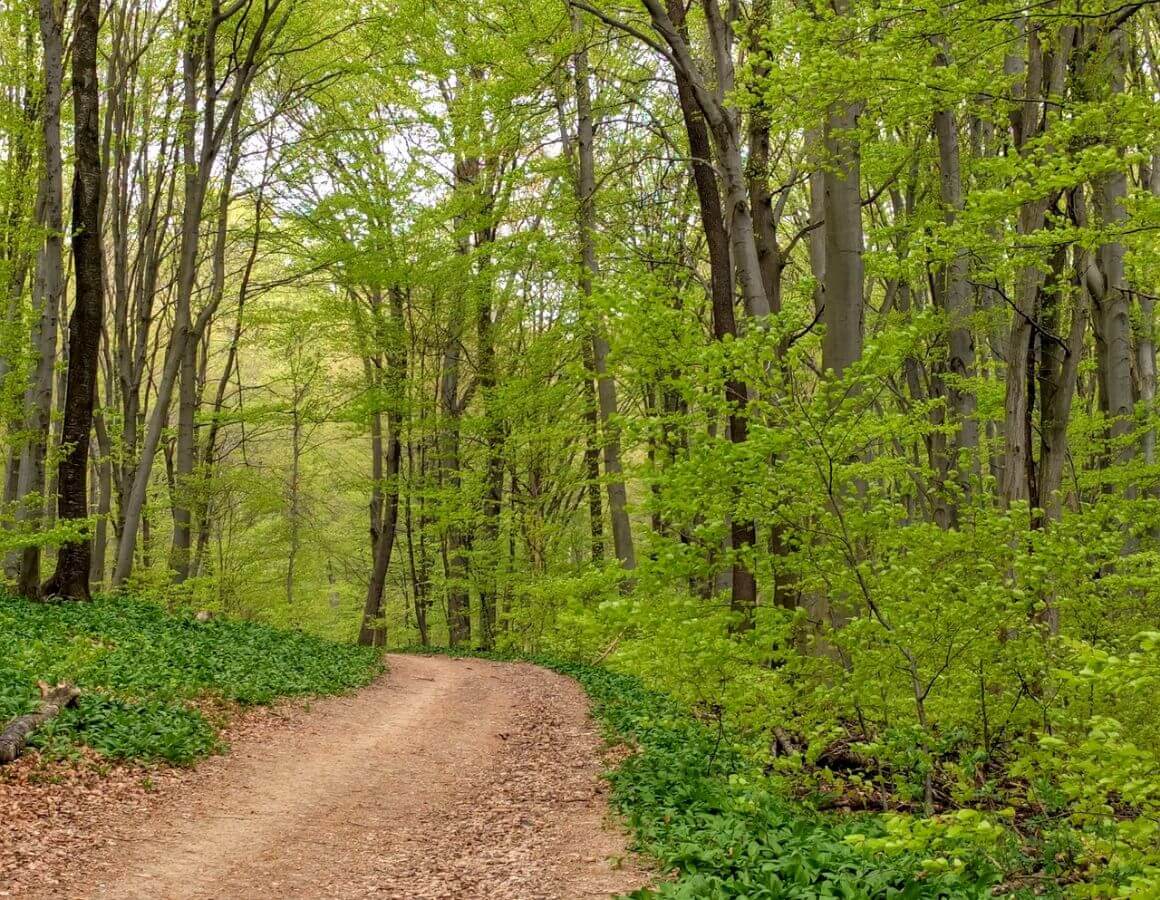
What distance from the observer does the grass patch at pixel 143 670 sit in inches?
287

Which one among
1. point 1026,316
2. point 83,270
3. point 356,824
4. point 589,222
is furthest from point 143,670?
point 589,222

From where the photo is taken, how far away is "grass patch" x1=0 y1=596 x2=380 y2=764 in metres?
7.30

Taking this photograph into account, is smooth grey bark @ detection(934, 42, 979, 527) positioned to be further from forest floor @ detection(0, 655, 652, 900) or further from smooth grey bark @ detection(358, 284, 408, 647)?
smooth grey bark @ detection(358, 284, 408, 647)

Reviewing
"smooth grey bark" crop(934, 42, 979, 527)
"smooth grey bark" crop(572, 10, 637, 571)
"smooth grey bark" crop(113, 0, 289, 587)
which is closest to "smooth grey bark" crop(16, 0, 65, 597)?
"smooth grey bark" crop(113, 0, 289, 587)

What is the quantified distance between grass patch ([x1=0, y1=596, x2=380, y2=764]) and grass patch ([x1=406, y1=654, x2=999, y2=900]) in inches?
166

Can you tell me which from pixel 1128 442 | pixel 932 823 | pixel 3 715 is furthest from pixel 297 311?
pixel 932 823

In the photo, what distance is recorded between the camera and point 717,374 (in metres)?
5.58

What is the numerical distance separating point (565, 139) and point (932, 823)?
1555 centimetres

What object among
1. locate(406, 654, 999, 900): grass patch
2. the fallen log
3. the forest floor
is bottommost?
the forest floor

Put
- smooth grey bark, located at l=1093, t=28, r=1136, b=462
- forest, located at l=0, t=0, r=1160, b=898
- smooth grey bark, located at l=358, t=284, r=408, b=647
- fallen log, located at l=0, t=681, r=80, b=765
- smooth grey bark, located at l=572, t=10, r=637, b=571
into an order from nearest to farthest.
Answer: forest, located at l=0, t=0, r=1160, b=898
fallen log, located at l=0, t=681, r=80, b=765
smooth grey bark, located at l=1093, t=28, r=1136, b=462
smooth grey bark, located at l=572, t=10, r=637, b=571
smooth grey bark, located at l=358, t=284, r=408, b=647

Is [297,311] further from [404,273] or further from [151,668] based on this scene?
[151,668]

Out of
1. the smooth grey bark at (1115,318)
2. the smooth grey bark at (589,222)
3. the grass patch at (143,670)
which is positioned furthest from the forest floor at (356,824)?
the smooth grey bark at (1115,318)

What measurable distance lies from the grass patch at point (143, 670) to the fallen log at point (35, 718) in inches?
3.4

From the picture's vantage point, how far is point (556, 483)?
922 inches
